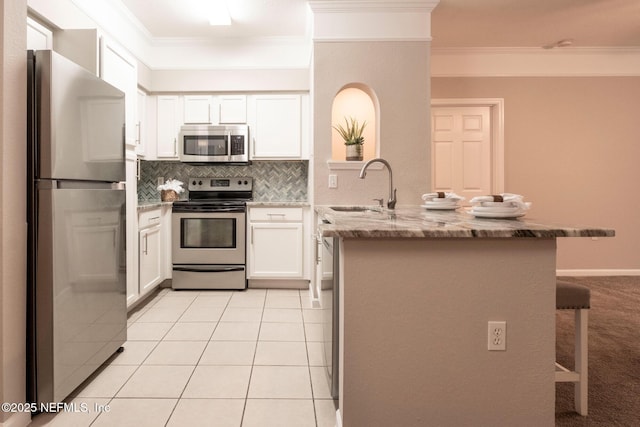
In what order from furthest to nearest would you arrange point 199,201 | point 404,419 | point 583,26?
point 199,201, point 583,26, point 404,419

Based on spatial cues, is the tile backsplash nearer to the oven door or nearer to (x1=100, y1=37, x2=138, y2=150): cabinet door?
the oven door

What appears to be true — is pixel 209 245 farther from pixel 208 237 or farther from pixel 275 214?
pixel 275 214

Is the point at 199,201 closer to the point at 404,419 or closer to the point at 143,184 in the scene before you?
the point at 143,184

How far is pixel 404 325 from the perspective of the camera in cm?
150

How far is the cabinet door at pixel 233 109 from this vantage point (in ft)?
14.5

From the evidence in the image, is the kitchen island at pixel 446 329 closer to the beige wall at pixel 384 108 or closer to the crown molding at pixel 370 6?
the beige wall at pixel 384 108

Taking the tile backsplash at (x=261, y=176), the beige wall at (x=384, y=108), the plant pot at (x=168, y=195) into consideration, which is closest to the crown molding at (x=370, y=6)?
the beige wall at (x=384, y=108)

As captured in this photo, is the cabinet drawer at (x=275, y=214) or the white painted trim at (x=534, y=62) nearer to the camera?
the cabinet drawer at (x=275, y=214)

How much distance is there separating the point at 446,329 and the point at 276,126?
11.0 ft

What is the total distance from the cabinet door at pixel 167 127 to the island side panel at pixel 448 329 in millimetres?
3512

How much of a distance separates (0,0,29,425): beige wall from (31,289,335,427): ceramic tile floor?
1.04 feet

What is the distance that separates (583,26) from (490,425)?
4280mm

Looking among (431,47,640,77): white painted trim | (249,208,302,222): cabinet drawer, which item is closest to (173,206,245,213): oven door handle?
(249,208,302,222): cabinet drawer

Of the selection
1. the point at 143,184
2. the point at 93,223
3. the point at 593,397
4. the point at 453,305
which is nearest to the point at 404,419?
the point at 453,305
